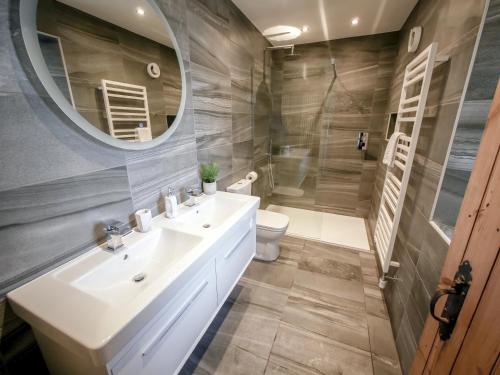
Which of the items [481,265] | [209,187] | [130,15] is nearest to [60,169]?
[130,15]

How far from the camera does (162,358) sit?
0.88m

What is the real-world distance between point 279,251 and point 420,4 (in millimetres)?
2656

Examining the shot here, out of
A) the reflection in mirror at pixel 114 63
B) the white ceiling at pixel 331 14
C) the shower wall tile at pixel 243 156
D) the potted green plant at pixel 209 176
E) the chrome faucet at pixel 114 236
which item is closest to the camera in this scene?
the reflection in mirror at pixel 114 63

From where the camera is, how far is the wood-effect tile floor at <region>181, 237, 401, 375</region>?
4.39 feet

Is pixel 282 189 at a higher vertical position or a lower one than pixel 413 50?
lower

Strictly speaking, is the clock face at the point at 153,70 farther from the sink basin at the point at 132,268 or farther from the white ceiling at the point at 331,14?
the white ceiling at the point at 331,14

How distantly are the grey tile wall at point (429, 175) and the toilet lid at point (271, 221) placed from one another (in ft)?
3.20

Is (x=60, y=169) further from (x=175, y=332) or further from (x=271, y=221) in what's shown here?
(x=271, y=221)

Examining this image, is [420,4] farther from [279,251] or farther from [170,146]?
[279,251]

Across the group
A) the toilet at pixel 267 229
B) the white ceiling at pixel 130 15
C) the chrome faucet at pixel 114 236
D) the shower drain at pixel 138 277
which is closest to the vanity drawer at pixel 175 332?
the shower drain at pixel 138 277

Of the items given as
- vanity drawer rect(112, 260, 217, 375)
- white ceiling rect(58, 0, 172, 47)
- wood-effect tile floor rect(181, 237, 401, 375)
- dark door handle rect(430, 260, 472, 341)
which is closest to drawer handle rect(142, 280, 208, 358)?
vanity drawer rect(112, 260, 217, 375)

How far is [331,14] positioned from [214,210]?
7.54 feet

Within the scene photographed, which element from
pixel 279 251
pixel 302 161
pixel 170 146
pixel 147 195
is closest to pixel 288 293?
pixel 279 251

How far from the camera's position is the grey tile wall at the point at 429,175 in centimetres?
103
